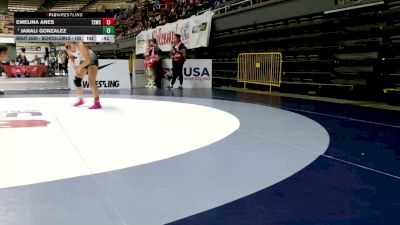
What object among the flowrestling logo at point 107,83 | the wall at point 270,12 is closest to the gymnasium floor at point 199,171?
the wall at point 270,12

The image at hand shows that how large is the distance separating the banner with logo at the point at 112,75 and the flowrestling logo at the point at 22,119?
6.25 metres

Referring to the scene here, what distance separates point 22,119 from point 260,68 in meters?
7.73

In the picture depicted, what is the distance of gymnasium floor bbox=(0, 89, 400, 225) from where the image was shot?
7.27ft

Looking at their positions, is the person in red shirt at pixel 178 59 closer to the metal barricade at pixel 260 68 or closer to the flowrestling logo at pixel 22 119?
the metal barricade at pixel 260 68

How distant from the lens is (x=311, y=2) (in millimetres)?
9844

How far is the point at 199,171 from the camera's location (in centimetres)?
308

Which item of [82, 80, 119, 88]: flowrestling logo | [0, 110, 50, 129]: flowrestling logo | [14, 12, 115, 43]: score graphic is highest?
[14, 12, 115, 43]: score graphic

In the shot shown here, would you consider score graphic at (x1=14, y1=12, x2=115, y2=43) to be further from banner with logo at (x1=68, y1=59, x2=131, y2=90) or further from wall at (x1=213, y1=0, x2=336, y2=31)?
wall at (x1=213, y1=0, x2=336, y2=31)

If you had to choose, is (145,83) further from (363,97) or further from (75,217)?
(75,217)

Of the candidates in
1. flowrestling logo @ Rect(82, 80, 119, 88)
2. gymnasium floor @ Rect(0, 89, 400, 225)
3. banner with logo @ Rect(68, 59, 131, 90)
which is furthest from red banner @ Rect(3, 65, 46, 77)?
gymnasium floor @ Rect(0, 89, 400, 225)

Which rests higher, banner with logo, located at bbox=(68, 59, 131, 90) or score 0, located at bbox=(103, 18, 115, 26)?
score 0, located at bbox=(103, 18, 115, 26)

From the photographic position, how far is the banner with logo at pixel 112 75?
509 inches

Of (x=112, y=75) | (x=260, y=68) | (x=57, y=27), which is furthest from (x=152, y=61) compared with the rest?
(x=260, y=68)

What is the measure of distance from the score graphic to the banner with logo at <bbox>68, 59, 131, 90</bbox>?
1.28 meters
